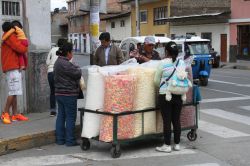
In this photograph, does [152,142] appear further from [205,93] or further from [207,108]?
[205,93]

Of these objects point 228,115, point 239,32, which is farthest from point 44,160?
point 239,32

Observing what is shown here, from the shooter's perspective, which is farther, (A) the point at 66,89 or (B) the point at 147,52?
(B) the point at 147,52

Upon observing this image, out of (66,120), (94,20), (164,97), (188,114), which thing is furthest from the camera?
(94,20)

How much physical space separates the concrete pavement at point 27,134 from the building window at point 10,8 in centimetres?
217

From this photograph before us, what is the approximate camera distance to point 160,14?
4612 cm

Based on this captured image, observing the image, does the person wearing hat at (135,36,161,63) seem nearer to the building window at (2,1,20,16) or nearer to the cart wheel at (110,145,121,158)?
the cart wheel at (110,145,121,158)

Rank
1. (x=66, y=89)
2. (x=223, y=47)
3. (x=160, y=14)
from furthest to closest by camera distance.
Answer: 1. (x=160, y=14)
2. (x=223, y=47)
3. (x=66, y=89)

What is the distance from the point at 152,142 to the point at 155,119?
0.69 meters

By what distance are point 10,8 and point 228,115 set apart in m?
5.37

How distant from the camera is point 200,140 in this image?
8328 mm

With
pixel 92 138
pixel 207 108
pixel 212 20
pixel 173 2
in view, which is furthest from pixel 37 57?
pixel 173 2

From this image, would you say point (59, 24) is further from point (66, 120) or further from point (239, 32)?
point (66, 120)

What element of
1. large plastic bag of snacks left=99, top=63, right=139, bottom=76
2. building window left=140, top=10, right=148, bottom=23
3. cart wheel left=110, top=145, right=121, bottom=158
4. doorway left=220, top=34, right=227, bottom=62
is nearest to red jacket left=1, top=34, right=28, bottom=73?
large plastic bag of snacks left=99, top=63, right=139, bottom=76

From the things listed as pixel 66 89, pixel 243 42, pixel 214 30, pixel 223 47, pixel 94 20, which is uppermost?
pixel 214 30
